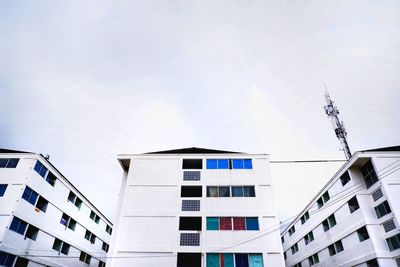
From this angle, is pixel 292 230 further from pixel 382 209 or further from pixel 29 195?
pixel 29 195

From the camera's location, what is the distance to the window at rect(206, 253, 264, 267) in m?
21.6

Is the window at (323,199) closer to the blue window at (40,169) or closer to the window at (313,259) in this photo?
the window at (313,259)

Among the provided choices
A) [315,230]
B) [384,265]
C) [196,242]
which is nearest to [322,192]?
[315,230]

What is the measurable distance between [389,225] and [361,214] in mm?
2480

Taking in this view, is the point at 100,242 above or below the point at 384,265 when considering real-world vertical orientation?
above

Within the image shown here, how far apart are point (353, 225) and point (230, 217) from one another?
12069mm

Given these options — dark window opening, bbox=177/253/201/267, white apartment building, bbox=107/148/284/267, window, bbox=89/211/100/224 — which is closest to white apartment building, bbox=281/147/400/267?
white apartment building, bbox=107/148/284/267

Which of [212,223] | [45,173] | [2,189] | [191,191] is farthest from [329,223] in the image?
[2,189]

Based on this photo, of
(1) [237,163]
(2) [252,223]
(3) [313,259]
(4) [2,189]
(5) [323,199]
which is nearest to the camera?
(2) [252,223]

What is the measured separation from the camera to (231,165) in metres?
27.1

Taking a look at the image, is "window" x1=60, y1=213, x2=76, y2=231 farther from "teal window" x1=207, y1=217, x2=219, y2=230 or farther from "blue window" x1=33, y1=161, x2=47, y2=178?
"teal window" x1=207, y1=217, x2=219, y2=230

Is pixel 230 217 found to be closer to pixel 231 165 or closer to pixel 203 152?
pixel 231 165

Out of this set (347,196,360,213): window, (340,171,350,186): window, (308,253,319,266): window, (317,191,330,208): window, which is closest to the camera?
(347,196,360,213): window

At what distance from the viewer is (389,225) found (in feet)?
72.7
